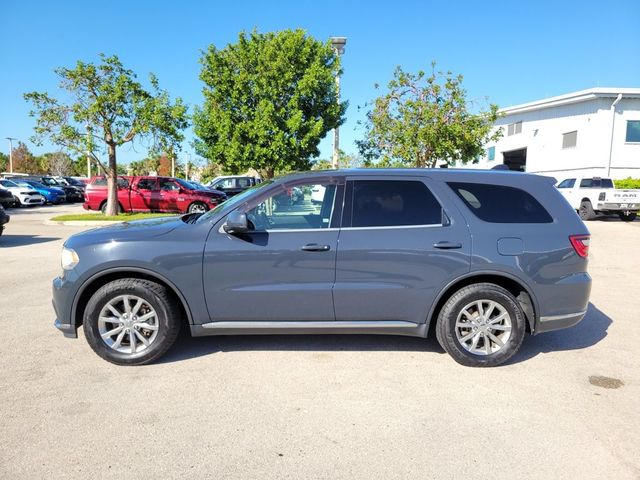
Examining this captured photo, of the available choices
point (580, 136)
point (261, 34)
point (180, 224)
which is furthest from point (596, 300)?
point (580, 136)

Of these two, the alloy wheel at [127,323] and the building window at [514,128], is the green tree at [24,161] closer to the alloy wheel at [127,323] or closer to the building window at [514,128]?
the building window at [514,128]

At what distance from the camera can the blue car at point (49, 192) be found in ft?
94.9

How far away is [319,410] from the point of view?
3.26m

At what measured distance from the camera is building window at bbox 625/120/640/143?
2606cm

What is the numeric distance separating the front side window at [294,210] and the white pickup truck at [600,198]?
16.5 m

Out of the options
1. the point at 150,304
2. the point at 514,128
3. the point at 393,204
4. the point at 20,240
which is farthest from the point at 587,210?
the point at 20,240

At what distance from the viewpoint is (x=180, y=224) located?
410 centimetres

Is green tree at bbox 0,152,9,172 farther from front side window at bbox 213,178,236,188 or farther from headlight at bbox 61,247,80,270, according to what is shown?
headlight at bbox 61,247,80,270

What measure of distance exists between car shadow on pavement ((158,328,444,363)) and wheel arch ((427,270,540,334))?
1.91 feet

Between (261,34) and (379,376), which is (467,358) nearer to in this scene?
(379,376)

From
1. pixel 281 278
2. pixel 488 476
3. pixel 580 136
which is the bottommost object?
pixel 488 476

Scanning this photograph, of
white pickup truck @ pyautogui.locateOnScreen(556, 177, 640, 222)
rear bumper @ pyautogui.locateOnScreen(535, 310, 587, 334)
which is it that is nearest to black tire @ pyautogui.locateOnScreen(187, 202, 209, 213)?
white pickup truck @ pyautogui.locateOnScreen(556, 177, 640, 222)

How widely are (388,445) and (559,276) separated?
2262mm

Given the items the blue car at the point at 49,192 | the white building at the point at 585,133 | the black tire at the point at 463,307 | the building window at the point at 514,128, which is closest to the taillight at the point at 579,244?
the black tire at the point at 463,307
